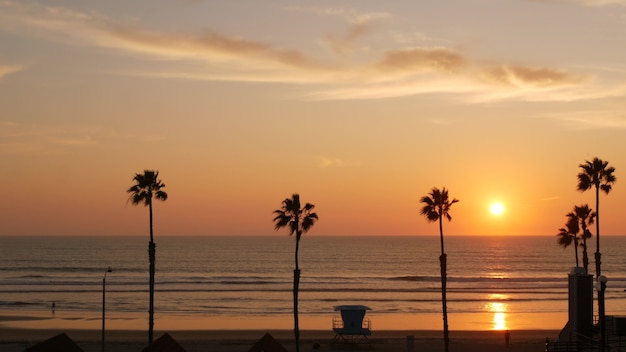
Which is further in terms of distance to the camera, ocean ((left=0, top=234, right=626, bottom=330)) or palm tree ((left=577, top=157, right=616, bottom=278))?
ocean ((left=0, top=234, right=626, bottom=330))

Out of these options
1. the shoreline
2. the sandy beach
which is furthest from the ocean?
the sandy beach

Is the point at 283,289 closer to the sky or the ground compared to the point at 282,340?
closer to the ground

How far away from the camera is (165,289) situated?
102m

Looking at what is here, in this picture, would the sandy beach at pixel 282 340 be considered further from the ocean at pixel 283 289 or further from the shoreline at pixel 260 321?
the ocean at pixel 283 289

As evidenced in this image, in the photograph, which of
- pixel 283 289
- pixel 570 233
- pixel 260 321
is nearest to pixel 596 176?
pixel 570 233

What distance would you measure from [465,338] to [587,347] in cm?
2845

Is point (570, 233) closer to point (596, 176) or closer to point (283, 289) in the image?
point (596, 176)

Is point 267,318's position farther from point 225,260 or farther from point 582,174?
point 225,260

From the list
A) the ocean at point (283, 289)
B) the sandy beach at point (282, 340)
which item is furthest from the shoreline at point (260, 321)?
the sandy beach at point (282, 340)

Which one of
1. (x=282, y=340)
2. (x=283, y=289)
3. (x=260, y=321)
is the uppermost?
(x=282, y=340)

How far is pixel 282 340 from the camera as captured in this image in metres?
55.9

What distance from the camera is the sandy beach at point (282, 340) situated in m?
51.8

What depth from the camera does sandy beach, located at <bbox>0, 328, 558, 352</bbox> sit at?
51844mm

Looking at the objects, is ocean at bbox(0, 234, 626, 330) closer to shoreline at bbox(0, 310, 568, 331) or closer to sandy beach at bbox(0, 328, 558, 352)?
shoreline at bbox(0, 310, 568, 331)
